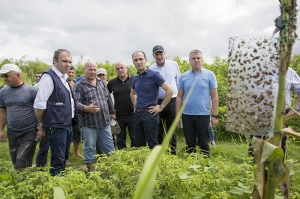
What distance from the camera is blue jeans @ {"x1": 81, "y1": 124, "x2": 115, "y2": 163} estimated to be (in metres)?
4.50

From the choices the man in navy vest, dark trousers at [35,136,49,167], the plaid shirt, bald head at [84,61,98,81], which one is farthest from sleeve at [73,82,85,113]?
dark trousers at [35,136,49,167]

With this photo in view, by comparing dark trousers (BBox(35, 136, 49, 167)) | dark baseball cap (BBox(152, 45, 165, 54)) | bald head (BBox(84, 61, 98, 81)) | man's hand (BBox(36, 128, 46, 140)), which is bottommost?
dark trousers (BBox(35, 136, 49, 167))

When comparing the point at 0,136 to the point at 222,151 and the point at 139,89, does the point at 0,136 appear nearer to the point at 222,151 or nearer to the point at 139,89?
the point at 139,89

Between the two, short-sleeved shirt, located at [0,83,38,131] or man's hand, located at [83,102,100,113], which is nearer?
short-sleeved shirt, located at [0,83,38,131]

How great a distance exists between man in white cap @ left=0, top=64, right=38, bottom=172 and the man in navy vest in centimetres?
42

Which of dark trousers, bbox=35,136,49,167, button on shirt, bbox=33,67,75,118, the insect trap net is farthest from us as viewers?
dark trousers, bbox=35,136,49,167

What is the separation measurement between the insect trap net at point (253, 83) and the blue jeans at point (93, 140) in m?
3.30

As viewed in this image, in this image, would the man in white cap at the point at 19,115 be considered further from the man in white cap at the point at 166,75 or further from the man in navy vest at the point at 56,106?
the man in white cap at the point at 166,75

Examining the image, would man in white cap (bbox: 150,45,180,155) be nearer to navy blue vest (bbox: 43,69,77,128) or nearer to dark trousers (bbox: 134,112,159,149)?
dark trousers (bbox: 134,112,159,149)

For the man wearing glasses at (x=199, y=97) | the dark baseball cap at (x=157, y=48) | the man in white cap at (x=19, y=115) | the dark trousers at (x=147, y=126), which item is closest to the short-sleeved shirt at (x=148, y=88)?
the dark trousers at (x=147, y=126)

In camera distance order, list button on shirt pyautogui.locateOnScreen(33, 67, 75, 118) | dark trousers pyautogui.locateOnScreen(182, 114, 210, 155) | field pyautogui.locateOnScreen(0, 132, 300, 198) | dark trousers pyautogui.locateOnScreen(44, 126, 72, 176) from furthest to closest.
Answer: dark trousers pyautogui.locateOnScreen(182, 114, 210, 155) < dark trousers pyautogui.locateOnScreen(44, 126, 72, 176) < button on shirt pyautogui.locateOnScreen(33, 67, 75, 118) < field pyautogui.locateOnScreen(0, 132, 300, 198)

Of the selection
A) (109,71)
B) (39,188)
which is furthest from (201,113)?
(109,71)

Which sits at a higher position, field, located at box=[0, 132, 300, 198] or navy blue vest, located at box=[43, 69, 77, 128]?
navy blue vest, located at box=[43, 69, 77, 128]

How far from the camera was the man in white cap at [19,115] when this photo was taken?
4.11 meters
